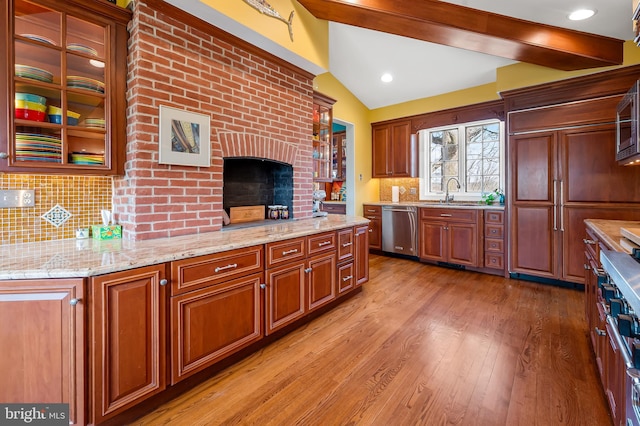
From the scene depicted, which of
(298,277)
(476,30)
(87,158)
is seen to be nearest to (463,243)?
(476,30)

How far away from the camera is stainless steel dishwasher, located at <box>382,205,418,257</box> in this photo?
4.61 metres

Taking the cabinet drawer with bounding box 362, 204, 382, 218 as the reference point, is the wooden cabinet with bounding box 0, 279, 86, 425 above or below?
below

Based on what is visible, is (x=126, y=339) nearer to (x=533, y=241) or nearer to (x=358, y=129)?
(x=533, y=241)

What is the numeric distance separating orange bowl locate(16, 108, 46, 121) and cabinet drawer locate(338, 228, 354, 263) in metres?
2.24

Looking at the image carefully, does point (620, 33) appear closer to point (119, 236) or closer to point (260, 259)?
point (260, 259)

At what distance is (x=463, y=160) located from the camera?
15.5 feet

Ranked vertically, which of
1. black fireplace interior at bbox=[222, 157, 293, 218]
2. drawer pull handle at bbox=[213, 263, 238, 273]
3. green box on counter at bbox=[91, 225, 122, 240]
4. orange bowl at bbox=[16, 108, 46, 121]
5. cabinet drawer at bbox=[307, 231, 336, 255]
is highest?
orange bowl at bbox=[16, 108, 46, 121]

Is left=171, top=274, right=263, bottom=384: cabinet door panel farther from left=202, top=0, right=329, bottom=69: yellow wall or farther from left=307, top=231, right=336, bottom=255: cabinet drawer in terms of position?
left=202, top=0, right=329, bottom=69: yellow wall

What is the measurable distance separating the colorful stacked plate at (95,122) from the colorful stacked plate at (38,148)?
19 cm

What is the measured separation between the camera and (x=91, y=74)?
1.80 meters

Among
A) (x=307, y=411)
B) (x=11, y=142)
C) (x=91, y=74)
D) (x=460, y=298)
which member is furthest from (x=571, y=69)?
(x=11, y=142)

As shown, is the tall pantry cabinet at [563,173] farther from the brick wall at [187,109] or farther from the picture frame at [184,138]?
the picture frame at [184,138]

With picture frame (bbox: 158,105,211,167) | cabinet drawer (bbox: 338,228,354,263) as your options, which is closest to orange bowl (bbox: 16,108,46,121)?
picture frame (bbox: 158,105,211,167)

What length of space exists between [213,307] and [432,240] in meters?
3.56
